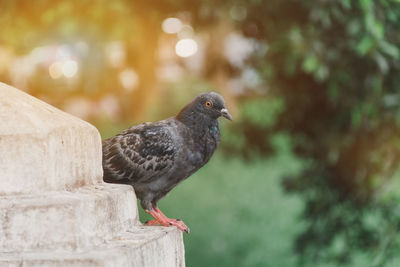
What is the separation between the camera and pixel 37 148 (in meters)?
3.62

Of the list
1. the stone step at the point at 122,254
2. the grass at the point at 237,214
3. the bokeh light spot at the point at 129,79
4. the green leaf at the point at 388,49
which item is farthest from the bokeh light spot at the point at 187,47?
the stone step at the point at 122,254

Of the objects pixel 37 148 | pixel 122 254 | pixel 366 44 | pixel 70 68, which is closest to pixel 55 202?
pixel 37 148

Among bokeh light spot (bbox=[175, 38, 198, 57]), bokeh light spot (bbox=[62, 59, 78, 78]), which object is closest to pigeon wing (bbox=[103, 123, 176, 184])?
bokeh light spot (bbox=[175, 38, 198, 57])

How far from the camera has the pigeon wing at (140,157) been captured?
5113 mm

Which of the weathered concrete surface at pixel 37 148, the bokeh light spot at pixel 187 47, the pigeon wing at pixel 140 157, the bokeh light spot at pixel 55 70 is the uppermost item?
the bokeh light spot at pixel 55 70

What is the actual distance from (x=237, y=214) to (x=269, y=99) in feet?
10.7

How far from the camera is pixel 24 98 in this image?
13.0ft

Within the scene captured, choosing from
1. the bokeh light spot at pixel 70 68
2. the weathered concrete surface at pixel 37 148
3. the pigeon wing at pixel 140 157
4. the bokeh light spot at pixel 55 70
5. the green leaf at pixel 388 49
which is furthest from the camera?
the bokeh light spot at pixel 70 68

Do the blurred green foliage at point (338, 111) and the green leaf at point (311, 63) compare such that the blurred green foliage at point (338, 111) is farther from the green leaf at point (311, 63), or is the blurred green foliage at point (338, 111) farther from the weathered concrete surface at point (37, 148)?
the weathered concrete surface at point (37, 148)

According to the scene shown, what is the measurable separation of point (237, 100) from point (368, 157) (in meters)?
7.64

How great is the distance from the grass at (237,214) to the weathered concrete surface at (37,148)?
309 inches

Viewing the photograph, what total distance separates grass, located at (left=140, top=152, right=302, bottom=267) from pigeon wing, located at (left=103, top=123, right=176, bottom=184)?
21.2ft

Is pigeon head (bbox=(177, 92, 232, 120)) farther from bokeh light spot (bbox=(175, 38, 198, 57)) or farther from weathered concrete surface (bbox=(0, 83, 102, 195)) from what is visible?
bokeh light spot (bbox=(175, 38, 198, 57))

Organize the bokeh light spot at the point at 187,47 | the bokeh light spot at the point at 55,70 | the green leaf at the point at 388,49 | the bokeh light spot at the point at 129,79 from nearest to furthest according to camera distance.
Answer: the green leaf at the point at 388,49 < the bokeh light spot at the point at 129,79 < the bokeh light spot at the point at 187,47 < the bokeh light spot at the point at 55,70
